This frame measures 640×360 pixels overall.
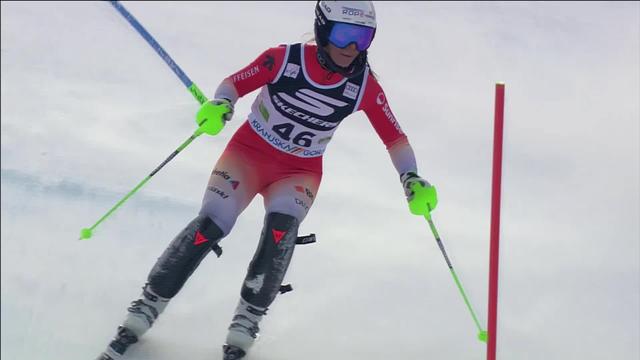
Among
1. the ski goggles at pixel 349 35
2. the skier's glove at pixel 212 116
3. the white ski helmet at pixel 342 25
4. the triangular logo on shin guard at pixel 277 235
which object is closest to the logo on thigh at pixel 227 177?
the skier's glove at pixel 212 116

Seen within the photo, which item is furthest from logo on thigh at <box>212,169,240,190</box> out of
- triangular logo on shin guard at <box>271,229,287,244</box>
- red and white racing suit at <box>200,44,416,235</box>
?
triangular logo on shin guard at <box>271,229,287,244</box>

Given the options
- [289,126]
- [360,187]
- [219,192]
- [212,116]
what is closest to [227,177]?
[219,192]

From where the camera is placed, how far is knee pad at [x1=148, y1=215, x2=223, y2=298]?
4195 millimetres

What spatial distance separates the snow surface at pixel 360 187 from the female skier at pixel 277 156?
1.22ft

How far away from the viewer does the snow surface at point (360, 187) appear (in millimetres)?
5094

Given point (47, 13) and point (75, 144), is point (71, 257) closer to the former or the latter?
point (75, 144)

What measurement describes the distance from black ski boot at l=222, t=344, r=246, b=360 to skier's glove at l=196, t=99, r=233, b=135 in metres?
1.09

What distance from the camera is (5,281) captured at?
5.19 meters

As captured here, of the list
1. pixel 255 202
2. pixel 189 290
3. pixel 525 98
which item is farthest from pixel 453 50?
pixel 189 290

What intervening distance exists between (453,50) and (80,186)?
545cm

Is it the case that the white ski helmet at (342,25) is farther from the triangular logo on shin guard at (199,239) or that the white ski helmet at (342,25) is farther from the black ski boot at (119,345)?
the black ski boot at (119,345)

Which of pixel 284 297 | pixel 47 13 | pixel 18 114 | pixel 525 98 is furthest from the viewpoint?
pixel 47 13

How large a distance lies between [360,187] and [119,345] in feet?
11.5

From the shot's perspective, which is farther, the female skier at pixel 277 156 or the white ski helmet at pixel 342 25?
the white ski helmet at pixel 342 25
